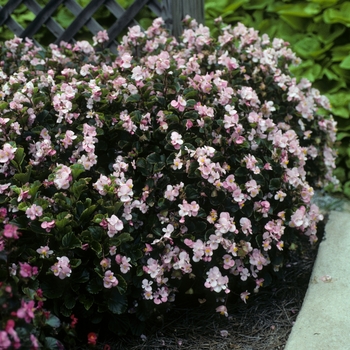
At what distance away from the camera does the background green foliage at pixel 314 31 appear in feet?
11.1

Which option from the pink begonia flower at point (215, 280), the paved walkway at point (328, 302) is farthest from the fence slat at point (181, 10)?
the pink begonia flower at point (215, 280)

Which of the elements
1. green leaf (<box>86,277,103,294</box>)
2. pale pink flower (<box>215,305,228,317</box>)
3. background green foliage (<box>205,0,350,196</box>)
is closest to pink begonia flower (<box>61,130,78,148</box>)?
green leaf (<box>86,277,103,294</box>)

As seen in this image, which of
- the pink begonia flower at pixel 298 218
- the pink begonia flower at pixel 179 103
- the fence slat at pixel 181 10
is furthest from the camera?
the fence slat at pixel 181 10

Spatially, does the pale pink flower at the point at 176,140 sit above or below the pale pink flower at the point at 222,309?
above

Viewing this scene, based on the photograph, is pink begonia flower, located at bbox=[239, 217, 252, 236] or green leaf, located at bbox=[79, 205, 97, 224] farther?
pink begonia flower, located at bbox=[239, 217, 252, 236]

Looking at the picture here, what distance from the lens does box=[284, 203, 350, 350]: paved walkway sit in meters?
1.98

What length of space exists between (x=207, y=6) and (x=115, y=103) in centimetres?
172

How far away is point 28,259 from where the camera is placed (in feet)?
5.96

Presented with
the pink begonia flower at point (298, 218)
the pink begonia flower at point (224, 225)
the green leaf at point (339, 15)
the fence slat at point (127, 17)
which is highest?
the green leaf at point (339, 15)

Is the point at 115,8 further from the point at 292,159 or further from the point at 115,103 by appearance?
the point at 292,159

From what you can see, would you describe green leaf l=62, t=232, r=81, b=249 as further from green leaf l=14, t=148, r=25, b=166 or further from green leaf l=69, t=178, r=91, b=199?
green leaf l=14, t=148, r=25, b=166

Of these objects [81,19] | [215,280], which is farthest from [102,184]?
[81,19]

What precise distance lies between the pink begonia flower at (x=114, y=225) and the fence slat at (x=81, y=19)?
6.03 feet

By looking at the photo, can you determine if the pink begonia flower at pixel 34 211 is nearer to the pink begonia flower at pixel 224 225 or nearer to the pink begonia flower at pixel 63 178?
the pink begonia flower at pixel 63 178
